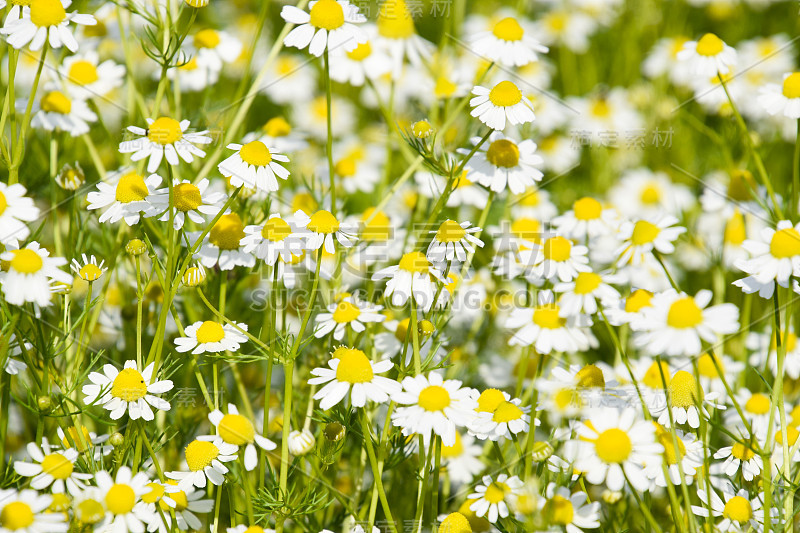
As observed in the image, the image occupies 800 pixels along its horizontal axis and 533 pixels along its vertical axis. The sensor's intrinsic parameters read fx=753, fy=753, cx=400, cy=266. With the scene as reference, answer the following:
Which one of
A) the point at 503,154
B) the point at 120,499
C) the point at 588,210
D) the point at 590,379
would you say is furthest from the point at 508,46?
the point at 120,499

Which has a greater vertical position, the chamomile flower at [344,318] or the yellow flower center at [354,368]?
the chamomile flower at [344,318]

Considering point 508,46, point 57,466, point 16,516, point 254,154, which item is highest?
point 508,46

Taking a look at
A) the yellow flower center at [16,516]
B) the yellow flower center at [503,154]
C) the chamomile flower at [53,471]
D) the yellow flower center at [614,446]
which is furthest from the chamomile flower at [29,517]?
the yellow flower center at [503,154]

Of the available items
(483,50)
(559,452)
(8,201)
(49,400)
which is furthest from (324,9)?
(559,452)

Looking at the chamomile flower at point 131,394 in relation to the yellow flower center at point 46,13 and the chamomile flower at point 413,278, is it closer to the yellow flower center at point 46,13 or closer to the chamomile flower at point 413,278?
the chamomile flower at point 413,278

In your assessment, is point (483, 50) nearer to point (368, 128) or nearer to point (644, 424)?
point (644, 424)

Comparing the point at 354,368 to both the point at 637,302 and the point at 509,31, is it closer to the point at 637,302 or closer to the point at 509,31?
the point at 637,302
